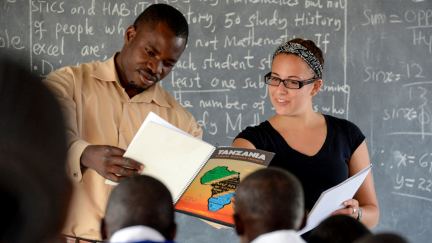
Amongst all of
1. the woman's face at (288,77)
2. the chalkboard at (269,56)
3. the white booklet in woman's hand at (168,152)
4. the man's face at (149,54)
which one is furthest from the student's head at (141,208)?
the chalkboard at (269,56)

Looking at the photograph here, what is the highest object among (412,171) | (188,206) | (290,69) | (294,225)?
(290,69)

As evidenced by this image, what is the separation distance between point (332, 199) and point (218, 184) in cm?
34

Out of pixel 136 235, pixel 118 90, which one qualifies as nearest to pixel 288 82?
pixel 118 90

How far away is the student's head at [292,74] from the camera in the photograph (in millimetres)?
2180

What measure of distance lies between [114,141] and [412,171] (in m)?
2.28

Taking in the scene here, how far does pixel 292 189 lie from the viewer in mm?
1365

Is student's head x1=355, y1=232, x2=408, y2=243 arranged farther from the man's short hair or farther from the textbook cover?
the textbook cover

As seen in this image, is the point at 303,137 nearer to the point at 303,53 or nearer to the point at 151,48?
the point at 303,53

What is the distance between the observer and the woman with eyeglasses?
2.17 meters

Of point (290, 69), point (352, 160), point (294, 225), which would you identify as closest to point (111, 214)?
point (294, 225)

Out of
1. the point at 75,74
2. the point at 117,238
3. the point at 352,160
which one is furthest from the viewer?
the point at 352,160

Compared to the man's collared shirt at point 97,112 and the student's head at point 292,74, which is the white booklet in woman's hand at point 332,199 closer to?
the student's head at point 292,74

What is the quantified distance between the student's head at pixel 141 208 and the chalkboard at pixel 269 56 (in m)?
2.65

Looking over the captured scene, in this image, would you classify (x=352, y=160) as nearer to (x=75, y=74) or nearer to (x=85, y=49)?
(x=75, y=74)
